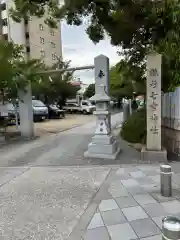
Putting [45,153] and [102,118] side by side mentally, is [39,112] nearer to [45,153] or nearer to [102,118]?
[45,153]

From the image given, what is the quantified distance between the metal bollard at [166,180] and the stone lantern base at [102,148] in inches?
110

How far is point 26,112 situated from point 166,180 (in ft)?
25.4

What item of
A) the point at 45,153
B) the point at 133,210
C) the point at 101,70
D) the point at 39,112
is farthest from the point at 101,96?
the point at 39,112

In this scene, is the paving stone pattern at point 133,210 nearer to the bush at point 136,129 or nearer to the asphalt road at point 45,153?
the asphalt road at point 45,153

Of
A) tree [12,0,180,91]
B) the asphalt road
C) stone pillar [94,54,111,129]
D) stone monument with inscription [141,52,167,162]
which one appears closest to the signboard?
stone monument with inscription [141,52,167,162]

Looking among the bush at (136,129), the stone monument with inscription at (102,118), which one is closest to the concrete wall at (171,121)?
the bush at (136,129)

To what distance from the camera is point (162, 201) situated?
12.7ft

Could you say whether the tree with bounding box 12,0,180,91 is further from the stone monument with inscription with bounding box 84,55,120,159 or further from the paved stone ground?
the paved stone ground

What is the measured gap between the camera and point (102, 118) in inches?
278

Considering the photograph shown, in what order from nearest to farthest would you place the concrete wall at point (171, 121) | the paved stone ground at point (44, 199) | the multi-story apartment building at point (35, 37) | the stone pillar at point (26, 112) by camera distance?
the paved stone ground at point (44, 199) → the concrete wall at point (171, 121) → the stone pillar at point (26, 112) → the multi-story apartment building at point (35, 37)

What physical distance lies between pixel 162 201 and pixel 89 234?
1445 mm

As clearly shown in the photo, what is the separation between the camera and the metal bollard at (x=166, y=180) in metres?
3.96

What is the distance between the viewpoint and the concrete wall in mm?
6793

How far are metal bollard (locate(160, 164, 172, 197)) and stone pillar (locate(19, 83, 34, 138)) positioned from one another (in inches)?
→ 300
